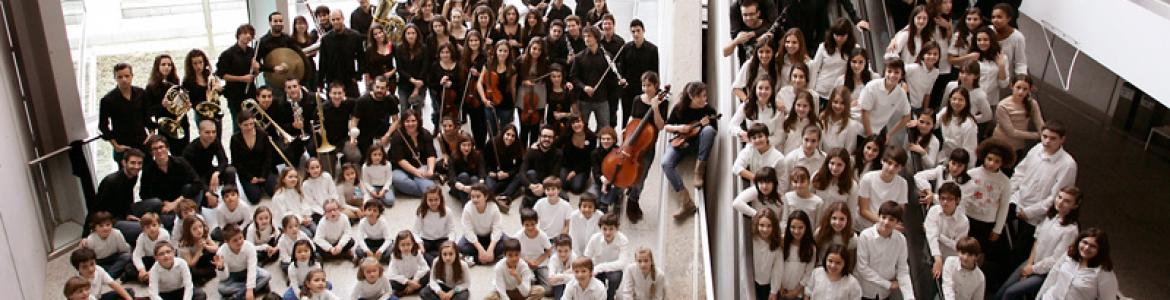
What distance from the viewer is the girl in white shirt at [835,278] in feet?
16.6

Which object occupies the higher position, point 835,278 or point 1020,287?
point 835,278

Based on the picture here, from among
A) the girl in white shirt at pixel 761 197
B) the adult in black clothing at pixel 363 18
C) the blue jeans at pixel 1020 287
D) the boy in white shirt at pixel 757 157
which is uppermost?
the adult in black clothing at pixel 363 18

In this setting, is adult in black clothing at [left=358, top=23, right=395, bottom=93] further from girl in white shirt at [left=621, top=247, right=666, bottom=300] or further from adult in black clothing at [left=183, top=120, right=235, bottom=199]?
girl in white shirt at [left=621, top=247, right=666, bottom=300]

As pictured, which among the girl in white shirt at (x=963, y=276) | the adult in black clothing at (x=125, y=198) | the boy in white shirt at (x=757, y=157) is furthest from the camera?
the adult in black clothing at (x=125, y=198)

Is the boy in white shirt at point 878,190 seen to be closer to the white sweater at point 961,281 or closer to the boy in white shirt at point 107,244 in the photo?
the white sweater at point 961,281

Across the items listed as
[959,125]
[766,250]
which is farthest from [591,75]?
[766,250]

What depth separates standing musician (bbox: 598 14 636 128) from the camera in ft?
25.0

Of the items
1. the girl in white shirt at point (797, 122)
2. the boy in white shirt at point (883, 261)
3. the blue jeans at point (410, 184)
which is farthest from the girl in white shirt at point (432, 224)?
the boy in white shirt at point (883, 261)

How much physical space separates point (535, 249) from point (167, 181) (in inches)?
87.0

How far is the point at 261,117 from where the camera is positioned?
290 inches

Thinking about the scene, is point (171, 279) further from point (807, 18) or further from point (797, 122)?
point (807, 18)

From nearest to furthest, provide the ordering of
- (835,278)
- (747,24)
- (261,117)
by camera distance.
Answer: (835,278)
(747,24)
(261,117)

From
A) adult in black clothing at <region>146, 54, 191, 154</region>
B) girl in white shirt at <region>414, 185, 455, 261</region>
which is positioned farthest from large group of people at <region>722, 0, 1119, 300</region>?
adult in black clothing at <region>146, 54, 191, 154</region>

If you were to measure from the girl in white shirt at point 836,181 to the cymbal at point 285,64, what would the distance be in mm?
3777
